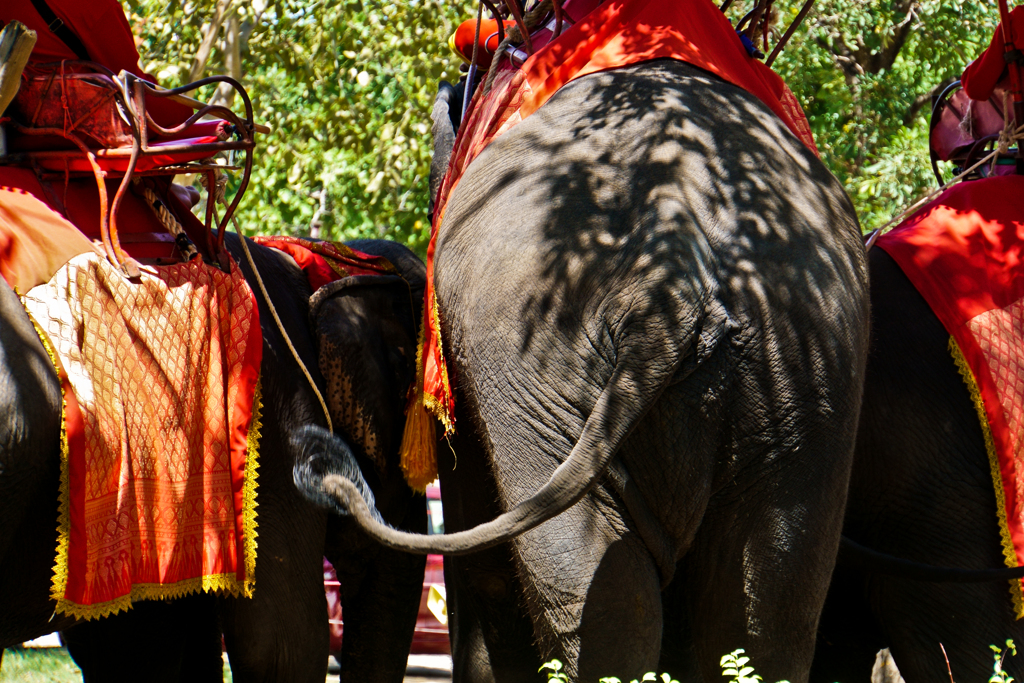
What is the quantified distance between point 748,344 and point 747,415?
0.14 m

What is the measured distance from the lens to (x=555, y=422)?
7.34ft

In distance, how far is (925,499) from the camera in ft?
9.67

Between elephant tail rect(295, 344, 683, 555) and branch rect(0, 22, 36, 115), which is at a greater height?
branch rect(0, 22, 36, 115)

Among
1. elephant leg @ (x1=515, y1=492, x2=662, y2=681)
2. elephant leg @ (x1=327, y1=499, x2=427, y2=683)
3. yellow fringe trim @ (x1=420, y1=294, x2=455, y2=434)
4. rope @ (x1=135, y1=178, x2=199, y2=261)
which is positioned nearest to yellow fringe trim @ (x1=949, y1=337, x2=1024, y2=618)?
elephant leg @ (x1=515, y1=492, x2=662, y2=681)

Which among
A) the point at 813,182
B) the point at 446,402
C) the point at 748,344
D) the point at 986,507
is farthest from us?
the point at 986,507

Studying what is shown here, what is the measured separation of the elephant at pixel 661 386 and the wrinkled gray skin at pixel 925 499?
73cm

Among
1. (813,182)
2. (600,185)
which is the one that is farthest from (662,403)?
(813,182)

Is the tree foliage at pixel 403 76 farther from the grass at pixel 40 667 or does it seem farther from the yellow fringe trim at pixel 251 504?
the yellow fringe trim at pixel 251 504

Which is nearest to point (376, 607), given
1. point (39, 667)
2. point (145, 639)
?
point (145, 639)

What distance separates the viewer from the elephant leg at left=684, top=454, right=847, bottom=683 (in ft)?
7.23

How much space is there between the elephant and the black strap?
57.4 inches

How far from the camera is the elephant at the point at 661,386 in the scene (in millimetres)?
2113

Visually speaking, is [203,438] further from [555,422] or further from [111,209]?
[555,422]

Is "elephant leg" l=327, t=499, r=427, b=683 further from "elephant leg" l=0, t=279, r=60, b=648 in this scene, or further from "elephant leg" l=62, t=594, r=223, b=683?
"elephant leg" l=0, t=279, r=60, b=648
